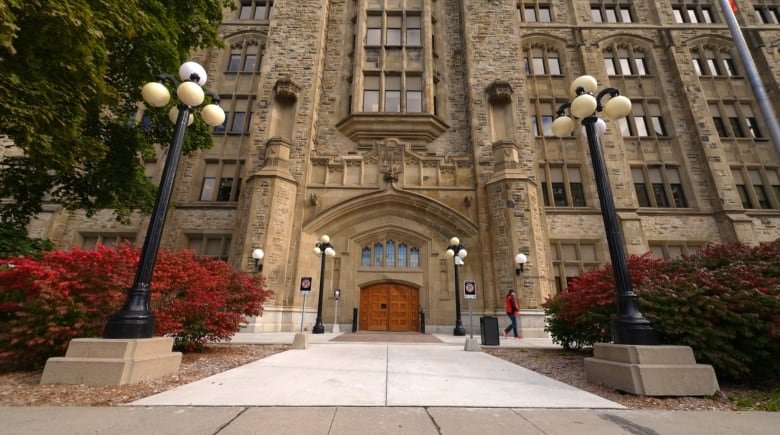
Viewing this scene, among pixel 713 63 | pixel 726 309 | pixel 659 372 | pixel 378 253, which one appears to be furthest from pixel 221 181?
pixel 713 63

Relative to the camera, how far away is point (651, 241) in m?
15.2

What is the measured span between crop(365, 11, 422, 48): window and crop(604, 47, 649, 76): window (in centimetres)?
1176

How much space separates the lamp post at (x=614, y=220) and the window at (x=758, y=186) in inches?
699

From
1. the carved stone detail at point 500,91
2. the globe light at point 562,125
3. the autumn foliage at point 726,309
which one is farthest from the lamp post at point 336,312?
the carved stone detail at point 500,91

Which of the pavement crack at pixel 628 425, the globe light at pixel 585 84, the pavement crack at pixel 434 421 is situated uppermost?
the globe light at pixel 585 84

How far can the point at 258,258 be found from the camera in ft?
40.5

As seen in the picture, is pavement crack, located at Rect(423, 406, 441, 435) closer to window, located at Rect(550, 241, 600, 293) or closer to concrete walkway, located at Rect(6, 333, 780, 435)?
concrete walkway, located at Rect(6, 333, 780, 435)

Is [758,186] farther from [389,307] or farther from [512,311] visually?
[389,307]

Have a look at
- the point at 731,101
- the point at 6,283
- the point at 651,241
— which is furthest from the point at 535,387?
the point at 731,101

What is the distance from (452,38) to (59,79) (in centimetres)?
1883

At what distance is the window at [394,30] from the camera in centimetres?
1852

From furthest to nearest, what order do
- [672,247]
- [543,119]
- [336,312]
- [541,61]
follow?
[541,61] → [543,119] → [672,247] → [336,312]

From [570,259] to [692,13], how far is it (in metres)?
20.5

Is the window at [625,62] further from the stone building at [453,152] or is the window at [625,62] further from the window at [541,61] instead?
the window at [541,61]
